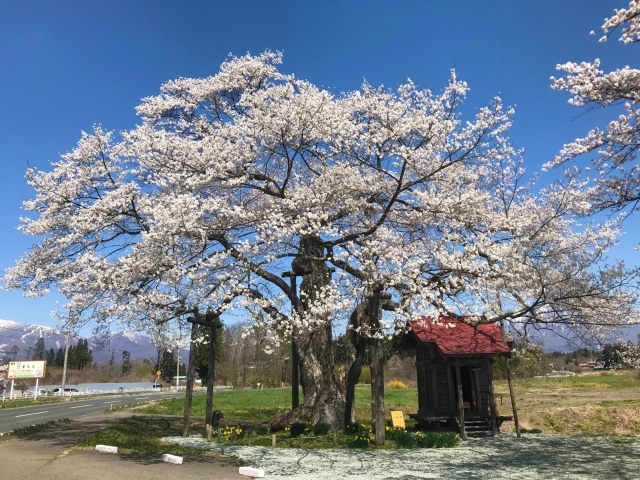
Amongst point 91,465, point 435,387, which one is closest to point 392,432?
point 435,387

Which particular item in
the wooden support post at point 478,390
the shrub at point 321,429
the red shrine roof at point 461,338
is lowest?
the shrub at point 321,429

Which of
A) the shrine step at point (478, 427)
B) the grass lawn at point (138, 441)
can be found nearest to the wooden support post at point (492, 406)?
the shrine step at point (478, 427)

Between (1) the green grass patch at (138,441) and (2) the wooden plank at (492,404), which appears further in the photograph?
(2) the wooden plank at (492,404)

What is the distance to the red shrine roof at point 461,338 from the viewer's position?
15578 millimetres

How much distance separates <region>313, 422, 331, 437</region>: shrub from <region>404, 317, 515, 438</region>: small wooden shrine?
418cm

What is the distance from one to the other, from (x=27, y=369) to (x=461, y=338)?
Result: 4029 cm

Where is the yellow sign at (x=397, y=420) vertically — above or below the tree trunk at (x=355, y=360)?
below

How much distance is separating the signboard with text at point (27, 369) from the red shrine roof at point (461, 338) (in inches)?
1495

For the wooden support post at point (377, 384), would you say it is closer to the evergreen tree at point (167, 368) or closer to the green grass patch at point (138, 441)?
the green grass patch at point (138, 441)

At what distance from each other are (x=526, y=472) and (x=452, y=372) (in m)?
8.34

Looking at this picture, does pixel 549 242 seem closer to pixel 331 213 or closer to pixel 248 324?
pixel 331 213

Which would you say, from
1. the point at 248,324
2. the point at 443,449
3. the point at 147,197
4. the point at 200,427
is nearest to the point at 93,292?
the point at 147,197

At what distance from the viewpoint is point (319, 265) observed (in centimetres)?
1517

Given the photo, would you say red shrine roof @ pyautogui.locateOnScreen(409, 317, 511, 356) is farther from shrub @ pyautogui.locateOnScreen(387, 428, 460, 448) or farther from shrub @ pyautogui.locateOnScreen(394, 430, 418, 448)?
shrub @ pyautogui.locateOnScreen(394, 430, 418, 448)
